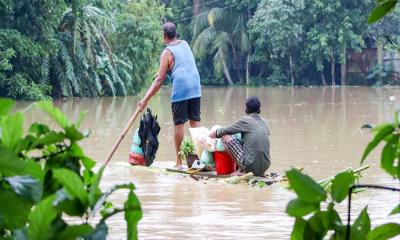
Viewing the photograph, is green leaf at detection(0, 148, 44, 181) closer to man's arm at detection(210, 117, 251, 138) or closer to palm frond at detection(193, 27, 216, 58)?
man's arm at detection(210, 117, 251, 138)

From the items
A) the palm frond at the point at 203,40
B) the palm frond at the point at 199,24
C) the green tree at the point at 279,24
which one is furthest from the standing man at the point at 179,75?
the palm frond at the point at 199,24

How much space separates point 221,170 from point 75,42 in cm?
1910

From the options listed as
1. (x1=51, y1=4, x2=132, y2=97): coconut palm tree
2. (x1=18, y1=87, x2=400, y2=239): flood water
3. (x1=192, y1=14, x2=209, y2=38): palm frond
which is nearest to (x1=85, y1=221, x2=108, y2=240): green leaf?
(x1=18, y1=87, x2=400, y2=239): flood water

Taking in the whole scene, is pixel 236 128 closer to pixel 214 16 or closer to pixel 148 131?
pixel 148 131

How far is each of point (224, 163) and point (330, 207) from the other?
7.01 metres

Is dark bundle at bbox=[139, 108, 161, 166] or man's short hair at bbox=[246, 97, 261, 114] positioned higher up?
man's short hair at bbox=[246, 97, 261, 114]

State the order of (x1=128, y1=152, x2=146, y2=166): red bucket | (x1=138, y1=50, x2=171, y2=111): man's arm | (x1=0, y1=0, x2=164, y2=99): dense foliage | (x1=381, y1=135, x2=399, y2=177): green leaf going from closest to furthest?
1. (x1=381, y1=135, x2=399, y2=177): green leaf
2. (x1=138, y1=50, x2=171, y2=111): man's arm
3. (x1=128, y1=152, x2=146, y2=166): red bucket
4. (x1=0, y1=0, x2=164, y2=99): dense foliage

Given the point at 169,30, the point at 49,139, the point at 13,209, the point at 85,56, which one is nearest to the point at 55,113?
the point at 49,139

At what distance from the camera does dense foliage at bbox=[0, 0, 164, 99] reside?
2464cm

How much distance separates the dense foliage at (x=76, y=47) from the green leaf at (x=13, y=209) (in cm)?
2145

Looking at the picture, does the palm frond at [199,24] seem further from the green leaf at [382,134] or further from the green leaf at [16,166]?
the green leaf at [16,166]

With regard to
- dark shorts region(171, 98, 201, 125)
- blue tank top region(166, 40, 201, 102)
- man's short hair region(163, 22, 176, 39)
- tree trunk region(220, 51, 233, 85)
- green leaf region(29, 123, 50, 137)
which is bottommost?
tree trunk region(220, 51, 233, 85)

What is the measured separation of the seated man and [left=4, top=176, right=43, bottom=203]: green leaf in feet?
22.3

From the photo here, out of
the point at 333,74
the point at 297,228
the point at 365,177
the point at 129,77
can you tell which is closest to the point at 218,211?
the point at 365,177
